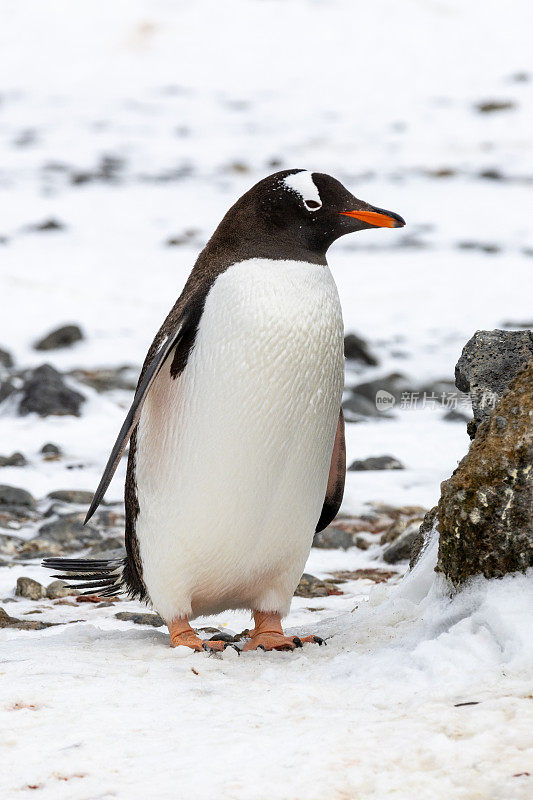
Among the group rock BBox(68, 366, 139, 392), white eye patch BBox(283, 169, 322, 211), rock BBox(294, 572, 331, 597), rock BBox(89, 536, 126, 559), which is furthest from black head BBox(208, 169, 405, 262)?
rock BBox(68, 366, 139, 392)

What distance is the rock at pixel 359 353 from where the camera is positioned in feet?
30.7

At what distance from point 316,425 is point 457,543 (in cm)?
65

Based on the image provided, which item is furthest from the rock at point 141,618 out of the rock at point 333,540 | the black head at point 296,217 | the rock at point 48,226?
the rock at point 48,226

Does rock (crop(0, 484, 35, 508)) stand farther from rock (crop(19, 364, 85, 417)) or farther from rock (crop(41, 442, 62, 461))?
rock (crop(19, 364, 85, 417))

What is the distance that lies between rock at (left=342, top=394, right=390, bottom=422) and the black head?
4.73 metres

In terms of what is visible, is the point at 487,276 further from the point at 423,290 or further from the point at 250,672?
the point at 250,672

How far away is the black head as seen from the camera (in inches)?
122

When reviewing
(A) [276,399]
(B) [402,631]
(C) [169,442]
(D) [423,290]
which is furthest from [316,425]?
(D) [423,290]

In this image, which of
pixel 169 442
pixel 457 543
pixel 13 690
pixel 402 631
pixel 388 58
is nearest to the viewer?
pixel 13 690

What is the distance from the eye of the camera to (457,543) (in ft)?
8.25

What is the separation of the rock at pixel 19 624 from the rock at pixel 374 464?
3.11 meters

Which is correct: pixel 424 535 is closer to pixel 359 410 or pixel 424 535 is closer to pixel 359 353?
pixel 359 410

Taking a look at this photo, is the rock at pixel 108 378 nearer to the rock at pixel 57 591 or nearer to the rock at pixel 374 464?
the rock at pixel 374 464
